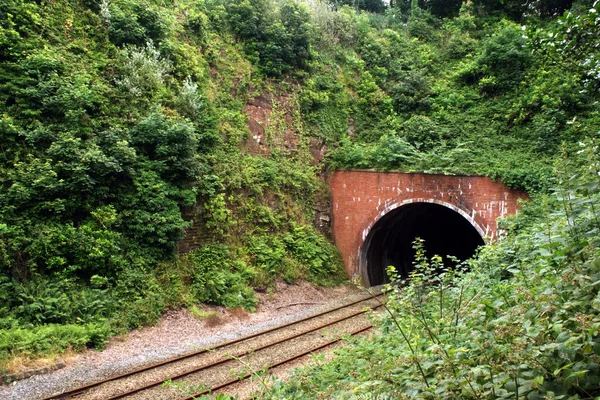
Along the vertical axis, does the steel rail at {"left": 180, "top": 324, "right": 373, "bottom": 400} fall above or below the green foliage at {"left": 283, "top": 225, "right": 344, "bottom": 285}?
below

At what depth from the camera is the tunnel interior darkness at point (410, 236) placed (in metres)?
15.9

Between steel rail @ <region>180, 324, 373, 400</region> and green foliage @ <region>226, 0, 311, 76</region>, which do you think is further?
green foliage @ <region>226, 0, 311, 76</region>

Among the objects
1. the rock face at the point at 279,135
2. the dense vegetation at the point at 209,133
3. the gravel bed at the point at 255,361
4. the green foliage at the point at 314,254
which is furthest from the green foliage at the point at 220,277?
the rock face at the point at 279,135

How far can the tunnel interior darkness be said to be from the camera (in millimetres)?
15938

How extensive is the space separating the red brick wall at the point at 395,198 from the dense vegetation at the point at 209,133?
46 centimetres

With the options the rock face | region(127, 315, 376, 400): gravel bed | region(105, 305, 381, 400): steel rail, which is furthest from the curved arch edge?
region(127, 315, 376, 400): gravel bed

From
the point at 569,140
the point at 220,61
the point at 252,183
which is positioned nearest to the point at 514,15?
the point at 569,140

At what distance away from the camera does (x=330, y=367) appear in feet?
19.6

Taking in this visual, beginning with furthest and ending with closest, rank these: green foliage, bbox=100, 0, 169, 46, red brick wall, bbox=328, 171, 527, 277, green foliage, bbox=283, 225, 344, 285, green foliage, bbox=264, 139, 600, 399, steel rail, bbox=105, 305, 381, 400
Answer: green foliage, bbox=283, 225, 344, 285 → red brick wall, bbox=328, 171, 527, 277 → green foliage, bbox=100, 0, 169, 46 → steel rail, bbox=105, 305, 381, 400 → green foliage, bbox=264, 139, 600, 399

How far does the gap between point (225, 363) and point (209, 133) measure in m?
7.39

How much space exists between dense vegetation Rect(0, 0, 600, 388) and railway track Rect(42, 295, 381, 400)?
1.63 meters

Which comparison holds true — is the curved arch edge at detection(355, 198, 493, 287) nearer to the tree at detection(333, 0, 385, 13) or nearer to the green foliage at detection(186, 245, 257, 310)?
the green foliage at detection(186, 245, 257, 310)

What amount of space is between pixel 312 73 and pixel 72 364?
50.0 feet

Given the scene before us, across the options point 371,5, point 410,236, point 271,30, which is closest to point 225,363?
point 410,236
